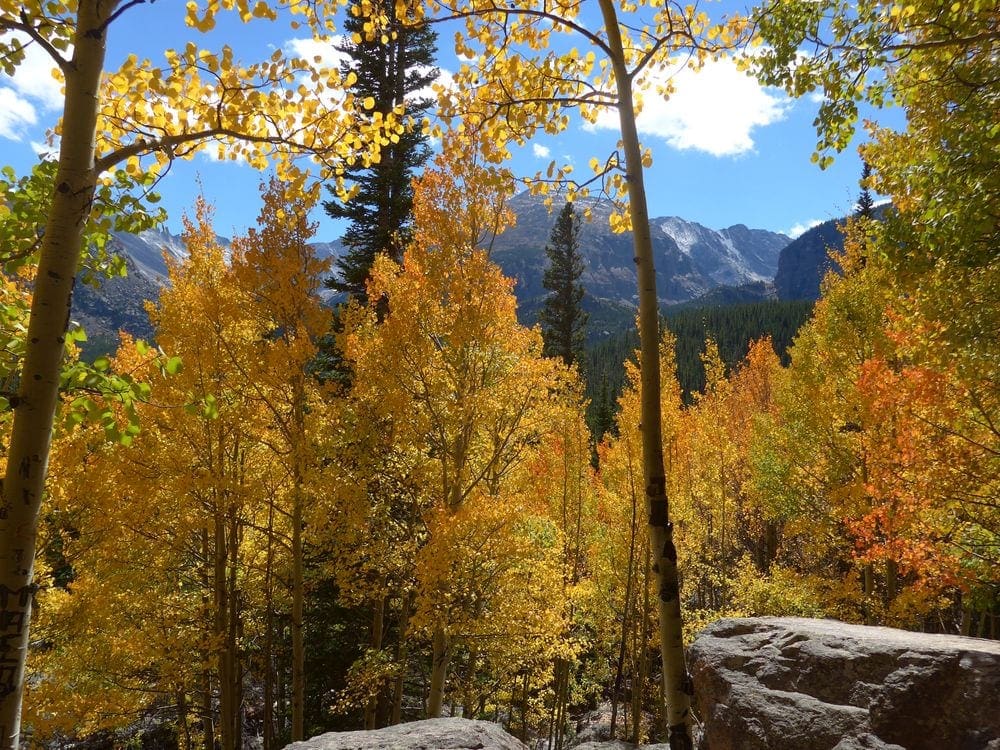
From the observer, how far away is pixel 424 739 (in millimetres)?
5133

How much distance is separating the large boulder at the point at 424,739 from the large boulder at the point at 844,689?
259 centimetres

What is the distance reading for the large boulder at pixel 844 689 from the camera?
473 cm

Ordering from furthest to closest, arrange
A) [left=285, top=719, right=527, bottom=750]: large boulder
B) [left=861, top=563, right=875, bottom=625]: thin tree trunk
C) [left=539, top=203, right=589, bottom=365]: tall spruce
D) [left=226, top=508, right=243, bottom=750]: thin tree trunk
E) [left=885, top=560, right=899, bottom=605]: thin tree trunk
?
[left=539, top=203, right=589, bottom=365]: tall spruce → [left=861, top=563, right=875, bottom=625]: thin tree trunk → [left=885, top=560, right=899, bottom=605]: thin tree trunk → [left=226, top=508, right=243, bottom=750]: thin tree trunk → [left=285, top=719, right=527, bottom=750]: large boulder

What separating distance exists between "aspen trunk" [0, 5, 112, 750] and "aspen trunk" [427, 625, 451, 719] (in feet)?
21.1

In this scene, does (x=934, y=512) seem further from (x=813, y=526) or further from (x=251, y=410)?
(x=251, y=410)

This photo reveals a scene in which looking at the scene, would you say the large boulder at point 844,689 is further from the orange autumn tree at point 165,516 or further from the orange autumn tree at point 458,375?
the orange autumn tree at point 165,516

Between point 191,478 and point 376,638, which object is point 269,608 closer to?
point 376,638

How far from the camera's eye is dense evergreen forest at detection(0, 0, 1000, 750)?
2322mm

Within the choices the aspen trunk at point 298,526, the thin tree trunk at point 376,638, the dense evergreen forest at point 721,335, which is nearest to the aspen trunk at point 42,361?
the aspen trunk at point 298,526

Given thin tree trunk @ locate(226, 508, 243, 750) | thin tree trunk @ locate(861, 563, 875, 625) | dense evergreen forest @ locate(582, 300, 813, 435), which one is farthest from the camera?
dense evergreen forest @ locate(582, 300, 813, 435)

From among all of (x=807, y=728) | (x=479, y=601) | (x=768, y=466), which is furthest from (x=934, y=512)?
(x=479, y=601)

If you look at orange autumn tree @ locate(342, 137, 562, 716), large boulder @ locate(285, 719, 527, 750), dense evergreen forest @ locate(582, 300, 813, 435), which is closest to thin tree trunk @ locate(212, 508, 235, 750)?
orange autumn tree @ locate(342, 137, 562, 716)

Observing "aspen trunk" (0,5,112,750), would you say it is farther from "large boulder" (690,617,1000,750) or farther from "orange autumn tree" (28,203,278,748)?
"large boulder" (690,617,1000,750)

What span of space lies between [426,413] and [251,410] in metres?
2.57
